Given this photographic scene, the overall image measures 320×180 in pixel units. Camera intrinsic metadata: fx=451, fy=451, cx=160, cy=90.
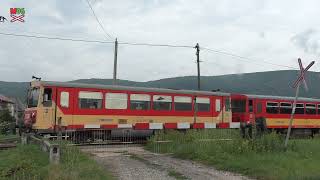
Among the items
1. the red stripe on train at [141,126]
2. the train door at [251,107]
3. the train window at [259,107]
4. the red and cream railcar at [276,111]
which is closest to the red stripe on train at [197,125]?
the red stripe on train at [141,126]

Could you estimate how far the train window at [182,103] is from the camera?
25.9 m

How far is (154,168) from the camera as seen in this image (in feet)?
43.0

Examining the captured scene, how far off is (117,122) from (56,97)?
3542 mm

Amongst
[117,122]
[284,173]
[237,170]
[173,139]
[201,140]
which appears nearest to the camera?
[284,173]

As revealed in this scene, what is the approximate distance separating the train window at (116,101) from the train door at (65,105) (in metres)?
1.99

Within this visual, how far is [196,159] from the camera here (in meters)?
15.0

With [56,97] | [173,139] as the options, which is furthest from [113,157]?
[56,97]

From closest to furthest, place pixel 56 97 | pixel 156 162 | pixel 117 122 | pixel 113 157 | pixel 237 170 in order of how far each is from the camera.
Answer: pixel 237 170
pixel 156 162
pixel 113 157
pixel 56 97
pixel 117 122

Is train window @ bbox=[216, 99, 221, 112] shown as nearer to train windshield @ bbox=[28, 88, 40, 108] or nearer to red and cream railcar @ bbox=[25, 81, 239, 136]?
red and cream railcar @ bbox=[25, 81, 239, 136]

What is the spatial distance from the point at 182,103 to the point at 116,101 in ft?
14.2

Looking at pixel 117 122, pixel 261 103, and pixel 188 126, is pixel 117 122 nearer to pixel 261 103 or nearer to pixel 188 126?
pixel 188 126

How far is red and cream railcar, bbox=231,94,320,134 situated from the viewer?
98.7ft

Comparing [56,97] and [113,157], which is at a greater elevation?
[56,97]

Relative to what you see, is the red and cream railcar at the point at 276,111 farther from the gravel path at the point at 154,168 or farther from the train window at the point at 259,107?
the gravel path at the point at 154,168
